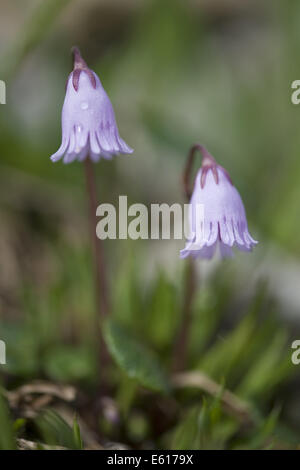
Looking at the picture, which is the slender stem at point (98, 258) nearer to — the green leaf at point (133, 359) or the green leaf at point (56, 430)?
the green leaf at point (133, 359)

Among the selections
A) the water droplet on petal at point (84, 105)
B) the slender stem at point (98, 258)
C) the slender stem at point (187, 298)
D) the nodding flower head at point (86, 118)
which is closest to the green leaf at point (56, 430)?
the slender stem at point (98, 258)

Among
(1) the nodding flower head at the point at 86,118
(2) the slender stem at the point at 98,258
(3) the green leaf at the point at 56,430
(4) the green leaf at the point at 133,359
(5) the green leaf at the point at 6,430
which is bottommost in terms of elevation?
(3) the green leaf at the point at 56,430

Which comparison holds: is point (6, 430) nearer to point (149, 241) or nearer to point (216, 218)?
point (216, 218)

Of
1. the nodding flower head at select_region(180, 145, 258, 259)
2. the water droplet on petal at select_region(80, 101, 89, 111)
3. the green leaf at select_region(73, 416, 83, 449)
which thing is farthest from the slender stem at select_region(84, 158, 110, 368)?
the green leaf at select_region(73, 416, 83, 449)

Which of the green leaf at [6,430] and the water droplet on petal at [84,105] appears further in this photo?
the water droplet on petal at [84,105]

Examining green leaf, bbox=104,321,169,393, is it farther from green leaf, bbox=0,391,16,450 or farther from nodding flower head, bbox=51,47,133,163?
nodding flower head, bbox=51,47,133,163
